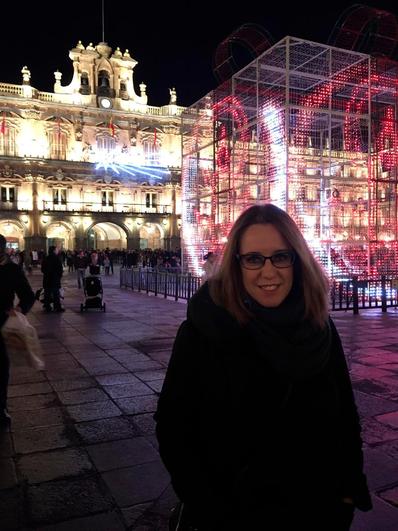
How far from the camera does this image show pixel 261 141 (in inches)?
512

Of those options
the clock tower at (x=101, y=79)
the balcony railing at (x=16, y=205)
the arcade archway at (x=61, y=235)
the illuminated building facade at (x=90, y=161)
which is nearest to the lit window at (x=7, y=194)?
the illuminated building facade at (x=90, y=161)

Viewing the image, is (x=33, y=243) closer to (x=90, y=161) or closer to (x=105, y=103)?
(x=90, y=161)

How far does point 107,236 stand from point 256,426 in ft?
166

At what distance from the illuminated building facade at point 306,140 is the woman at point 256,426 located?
9569 millimetres

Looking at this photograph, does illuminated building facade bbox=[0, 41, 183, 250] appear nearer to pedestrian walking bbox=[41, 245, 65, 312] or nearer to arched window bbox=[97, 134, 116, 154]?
arched window bbox=[97, 134, 116, 154]

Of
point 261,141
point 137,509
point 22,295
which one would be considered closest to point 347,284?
point 261,141

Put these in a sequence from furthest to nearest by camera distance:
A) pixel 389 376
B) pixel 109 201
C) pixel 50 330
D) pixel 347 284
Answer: pixel 109 201 < pixel 347 284 < pixel 50 330 < pixel 389 376

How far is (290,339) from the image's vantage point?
61.5 inches

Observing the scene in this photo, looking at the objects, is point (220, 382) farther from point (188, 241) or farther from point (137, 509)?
point (188, 241)

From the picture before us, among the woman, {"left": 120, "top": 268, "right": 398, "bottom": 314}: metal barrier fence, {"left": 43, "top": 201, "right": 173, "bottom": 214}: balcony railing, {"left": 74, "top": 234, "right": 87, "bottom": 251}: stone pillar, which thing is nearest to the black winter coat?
the woman

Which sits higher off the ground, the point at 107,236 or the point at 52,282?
the point at 107,236

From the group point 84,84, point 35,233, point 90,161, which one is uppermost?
point 84,84

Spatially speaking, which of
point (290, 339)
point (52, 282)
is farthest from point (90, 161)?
point (290, 339)

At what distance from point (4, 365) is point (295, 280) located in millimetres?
3290
